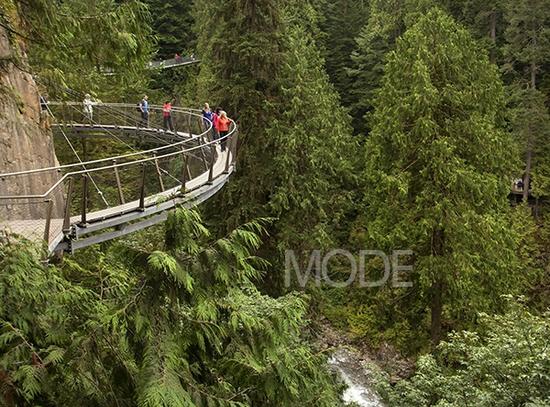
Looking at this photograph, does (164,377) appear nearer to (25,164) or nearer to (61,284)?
(61,284)

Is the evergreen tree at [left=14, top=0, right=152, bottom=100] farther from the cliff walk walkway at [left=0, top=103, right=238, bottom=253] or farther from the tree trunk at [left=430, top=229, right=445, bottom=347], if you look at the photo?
the tree trunk at [left=430, top=229, right=445, bottom=347]

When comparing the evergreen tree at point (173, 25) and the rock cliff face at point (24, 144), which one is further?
the evergreen tree at point (173, 25)

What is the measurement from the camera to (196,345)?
4.29 metres

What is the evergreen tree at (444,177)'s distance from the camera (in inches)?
613

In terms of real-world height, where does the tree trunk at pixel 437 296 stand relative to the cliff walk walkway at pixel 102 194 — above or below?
below

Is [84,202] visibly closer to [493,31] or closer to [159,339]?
[159,339]

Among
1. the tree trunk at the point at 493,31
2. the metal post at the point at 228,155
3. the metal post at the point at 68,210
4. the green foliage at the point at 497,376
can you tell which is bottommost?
the green foliage at the point at 497,376

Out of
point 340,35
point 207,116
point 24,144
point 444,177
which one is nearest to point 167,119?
point 207,116

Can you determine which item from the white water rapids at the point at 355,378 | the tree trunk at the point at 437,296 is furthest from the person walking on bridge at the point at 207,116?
the white water rapids at the point at 355,378

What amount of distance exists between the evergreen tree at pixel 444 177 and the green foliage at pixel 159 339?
464 inches

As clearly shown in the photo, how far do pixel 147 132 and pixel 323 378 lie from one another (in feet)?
43.7

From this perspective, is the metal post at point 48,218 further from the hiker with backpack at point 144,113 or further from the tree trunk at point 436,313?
the tree trunk at point 436,313

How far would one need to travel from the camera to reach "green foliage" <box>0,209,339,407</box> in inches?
147

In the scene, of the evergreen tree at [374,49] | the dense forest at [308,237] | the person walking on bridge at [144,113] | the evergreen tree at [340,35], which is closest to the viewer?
the dense forest at [308,237]
